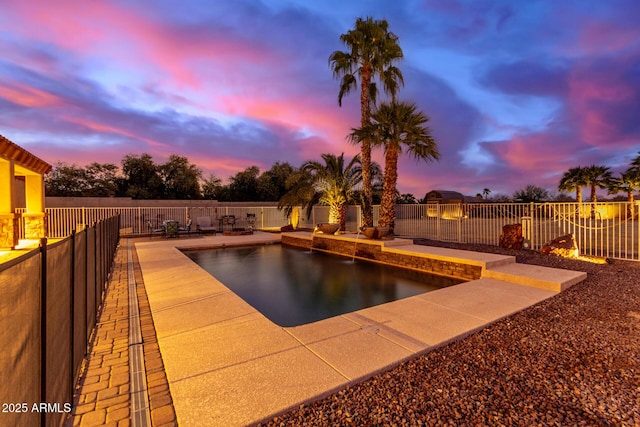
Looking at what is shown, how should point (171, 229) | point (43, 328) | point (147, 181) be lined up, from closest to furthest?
point (43, 328)
point (171, 229)
point (147, 181)

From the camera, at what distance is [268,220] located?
22.6 metres

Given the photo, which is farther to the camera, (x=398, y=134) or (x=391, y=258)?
(x=398, y=134)

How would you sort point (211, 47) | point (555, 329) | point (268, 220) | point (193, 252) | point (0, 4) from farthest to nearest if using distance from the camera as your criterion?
point (268, 220)
point (211, 47)
point (193, 252)
point (0, 4)
point (555, 329)

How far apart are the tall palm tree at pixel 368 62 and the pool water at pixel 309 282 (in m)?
4.61

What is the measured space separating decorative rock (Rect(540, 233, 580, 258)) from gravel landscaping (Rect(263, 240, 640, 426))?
5230mm

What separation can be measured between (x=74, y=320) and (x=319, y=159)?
45.1ft

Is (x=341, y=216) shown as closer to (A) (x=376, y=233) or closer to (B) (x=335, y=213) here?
(B) (x=335, y=213)

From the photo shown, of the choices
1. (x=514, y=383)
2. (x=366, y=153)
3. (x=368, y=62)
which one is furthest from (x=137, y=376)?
(x=368, y=62)

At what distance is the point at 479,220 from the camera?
41.9 feet

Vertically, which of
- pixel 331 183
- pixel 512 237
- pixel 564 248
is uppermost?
pixel 331 183

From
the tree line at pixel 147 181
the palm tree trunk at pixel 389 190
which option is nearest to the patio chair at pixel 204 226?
the palm tree trunk at pixel 389 190

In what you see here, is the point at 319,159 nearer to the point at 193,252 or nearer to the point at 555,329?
the point at 193,252

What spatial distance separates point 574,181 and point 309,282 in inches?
1558

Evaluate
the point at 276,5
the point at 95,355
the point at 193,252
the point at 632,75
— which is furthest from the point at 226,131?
the point at 632,75
